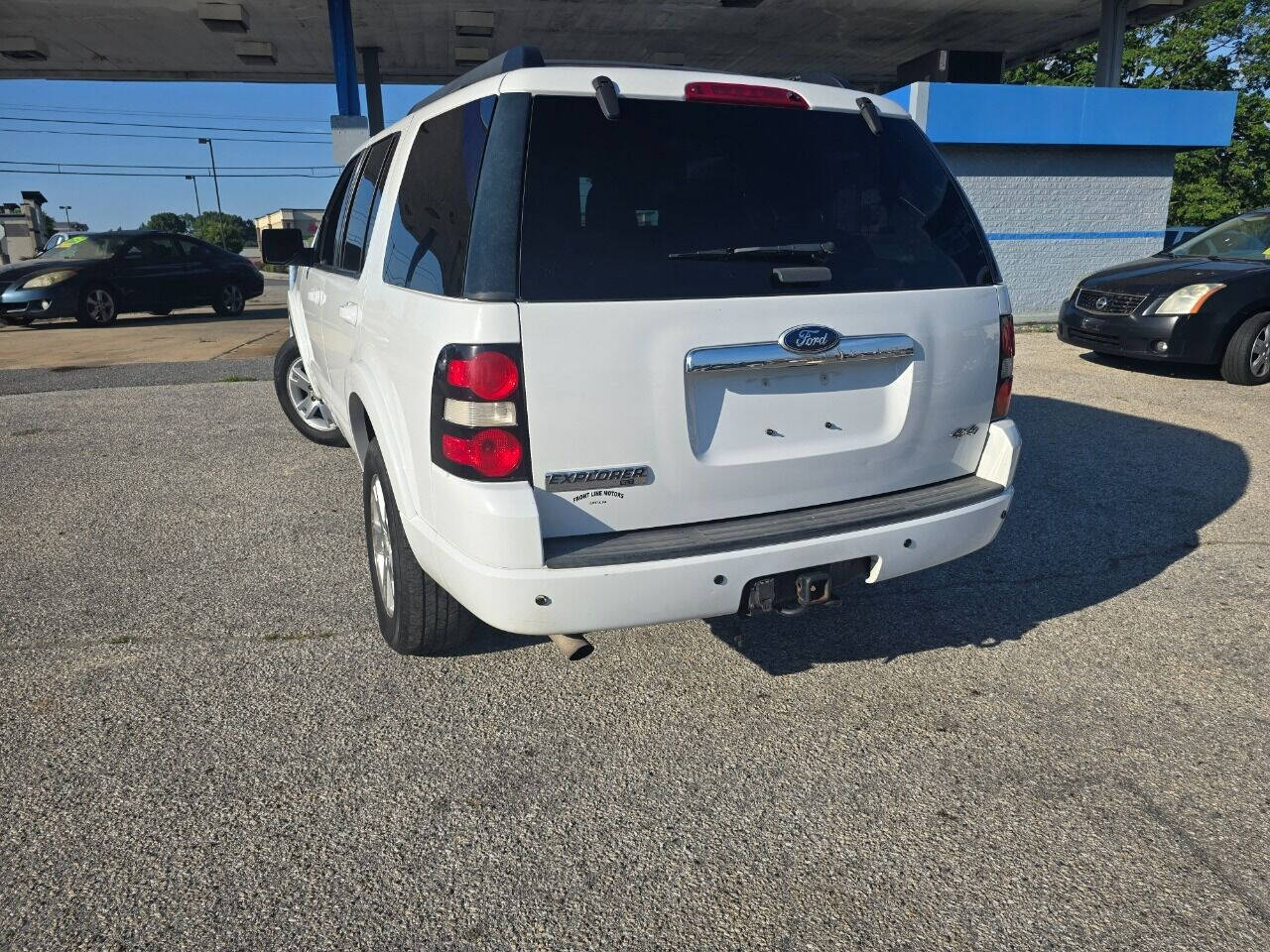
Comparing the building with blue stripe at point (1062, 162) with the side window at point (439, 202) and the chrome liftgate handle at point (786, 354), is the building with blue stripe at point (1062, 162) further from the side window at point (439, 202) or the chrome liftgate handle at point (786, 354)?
the side window at point (439, 202)

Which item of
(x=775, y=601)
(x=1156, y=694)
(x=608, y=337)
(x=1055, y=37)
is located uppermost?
(x=1055, y=37)

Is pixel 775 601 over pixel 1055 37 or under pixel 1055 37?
under

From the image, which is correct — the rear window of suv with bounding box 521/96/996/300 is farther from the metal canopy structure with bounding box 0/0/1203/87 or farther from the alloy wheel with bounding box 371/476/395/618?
the metal canopy structure with bounding box 0/0/1203/87

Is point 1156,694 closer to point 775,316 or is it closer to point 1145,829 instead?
point 1145,829

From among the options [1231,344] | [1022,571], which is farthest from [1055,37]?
[1022,571]

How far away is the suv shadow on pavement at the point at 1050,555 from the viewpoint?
3676mm

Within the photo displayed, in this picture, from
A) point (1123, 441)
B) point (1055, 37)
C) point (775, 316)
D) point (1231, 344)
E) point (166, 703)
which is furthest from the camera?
point (1055, 37)

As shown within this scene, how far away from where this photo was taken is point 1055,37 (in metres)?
19.0

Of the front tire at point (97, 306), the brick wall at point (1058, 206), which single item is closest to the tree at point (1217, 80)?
the brick wall at point (1058, 206)

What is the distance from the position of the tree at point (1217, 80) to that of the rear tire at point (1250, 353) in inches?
1162

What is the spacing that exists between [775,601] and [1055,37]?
66.9ft

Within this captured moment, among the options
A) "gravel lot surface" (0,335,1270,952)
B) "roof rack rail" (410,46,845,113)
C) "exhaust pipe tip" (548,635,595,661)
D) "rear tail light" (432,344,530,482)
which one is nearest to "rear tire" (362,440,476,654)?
"gravel lot surface" (0,335,1270,952)

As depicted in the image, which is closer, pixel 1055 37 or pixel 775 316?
pixel 775 316

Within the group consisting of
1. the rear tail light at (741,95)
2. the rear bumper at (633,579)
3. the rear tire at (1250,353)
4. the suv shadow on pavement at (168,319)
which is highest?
the rear tail light at (741,95)
